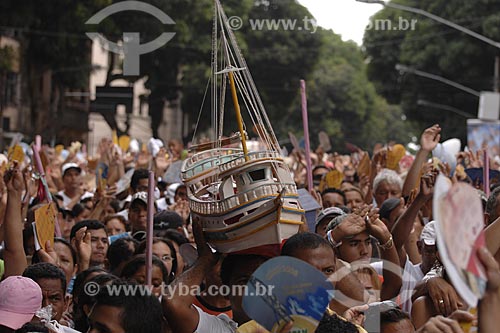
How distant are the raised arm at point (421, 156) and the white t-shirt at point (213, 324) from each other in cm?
345

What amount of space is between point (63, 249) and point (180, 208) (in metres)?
2.84

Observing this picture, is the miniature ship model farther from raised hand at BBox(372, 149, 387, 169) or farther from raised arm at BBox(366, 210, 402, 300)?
raised hand at BBox(372, 149, 387, 169)

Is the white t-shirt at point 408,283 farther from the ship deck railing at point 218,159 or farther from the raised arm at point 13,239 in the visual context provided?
the raised arm at point 13,239

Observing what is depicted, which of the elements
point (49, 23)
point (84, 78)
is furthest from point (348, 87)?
point (49, 23)

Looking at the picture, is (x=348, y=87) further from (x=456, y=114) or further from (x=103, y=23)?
(x=103, y=23)

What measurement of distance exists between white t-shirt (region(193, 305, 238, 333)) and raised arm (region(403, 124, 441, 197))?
345 cm

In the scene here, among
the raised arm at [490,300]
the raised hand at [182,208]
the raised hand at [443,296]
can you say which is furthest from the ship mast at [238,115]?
the raised hand at [182,208]

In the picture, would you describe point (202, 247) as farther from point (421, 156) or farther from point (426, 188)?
point (421, 156)

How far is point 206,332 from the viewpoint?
4363 millimetres

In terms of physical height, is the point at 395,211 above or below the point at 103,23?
below

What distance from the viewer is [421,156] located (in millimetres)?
7879

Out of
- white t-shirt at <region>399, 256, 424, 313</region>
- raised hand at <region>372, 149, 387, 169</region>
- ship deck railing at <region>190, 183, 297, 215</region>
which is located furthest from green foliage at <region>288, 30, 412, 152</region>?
ship deck railing at <region>190, 183, 297, 215</region>

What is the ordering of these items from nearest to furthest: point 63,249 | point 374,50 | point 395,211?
point 63,249, point 395,211, point 374,50

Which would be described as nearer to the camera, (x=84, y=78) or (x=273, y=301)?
(x=273, y=301)
